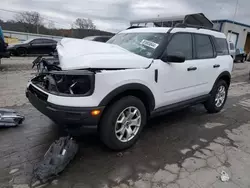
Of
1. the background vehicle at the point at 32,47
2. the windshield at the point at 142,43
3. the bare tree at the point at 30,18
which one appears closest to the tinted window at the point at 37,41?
the background vehicle at the point at 32,47

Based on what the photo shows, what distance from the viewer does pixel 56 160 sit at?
7.52 feet

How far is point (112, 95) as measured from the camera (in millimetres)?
2518

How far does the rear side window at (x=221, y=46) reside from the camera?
439 cm

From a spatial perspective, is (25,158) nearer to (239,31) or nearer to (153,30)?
(153,30)

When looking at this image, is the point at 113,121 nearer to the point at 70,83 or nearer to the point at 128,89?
the point at 128,89

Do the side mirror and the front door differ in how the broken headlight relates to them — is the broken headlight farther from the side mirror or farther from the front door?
the side mirror

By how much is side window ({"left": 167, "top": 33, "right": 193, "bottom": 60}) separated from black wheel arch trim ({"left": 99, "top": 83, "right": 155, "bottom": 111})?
0.81 meters

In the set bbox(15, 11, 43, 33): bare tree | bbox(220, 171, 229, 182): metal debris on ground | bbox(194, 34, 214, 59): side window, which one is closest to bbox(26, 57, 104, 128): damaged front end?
bbox(220, 171, 229, 182): metal debris on ground

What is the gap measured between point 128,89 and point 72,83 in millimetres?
753

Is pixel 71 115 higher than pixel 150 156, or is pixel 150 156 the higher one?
pixel 71 115

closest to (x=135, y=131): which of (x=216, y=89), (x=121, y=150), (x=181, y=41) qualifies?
(x=121, y=150)

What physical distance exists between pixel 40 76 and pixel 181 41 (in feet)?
8.23

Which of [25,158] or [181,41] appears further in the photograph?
[181,41]

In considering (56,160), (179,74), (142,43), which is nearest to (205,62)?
(179,74)
